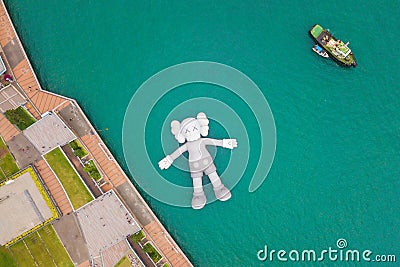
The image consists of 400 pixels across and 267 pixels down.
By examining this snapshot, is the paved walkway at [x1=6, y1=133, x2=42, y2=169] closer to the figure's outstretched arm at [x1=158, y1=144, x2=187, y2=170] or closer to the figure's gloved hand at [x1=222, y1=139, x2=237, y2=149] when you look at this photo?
the figure's outstretched arm at [x1=158, y1=144, x2=187, y2=170]

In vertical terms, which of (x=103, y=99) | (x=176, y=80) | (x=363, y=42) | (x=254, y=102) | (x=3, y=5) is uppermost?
(x=3, y=5)

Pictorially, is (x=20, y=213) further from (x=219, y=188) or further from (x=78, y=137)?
(x=219, y=188)

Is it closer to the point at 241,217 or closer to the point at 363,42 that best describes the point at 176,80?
the point at 241,217

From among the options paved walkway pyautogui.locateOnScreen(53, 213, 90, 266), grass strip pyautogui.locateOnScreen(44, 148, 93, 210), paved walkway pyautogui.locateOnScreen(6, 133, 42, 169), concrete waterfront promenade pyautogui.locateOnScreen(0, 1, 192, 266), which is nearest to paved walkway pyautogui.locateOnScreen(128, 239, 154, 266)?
concrete waterfront promenade pyautogui.locateOnScreen(0, 1, 192, 266)

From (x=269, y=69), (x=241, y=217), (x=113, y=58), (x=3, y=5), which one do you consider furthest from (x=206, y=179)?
(x=3, y=5)

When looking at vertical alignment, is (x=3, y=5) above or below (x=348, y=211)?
above
